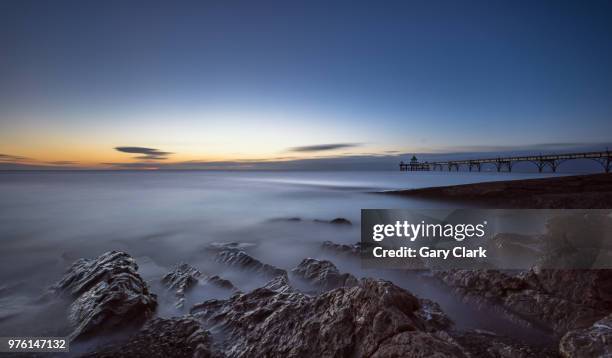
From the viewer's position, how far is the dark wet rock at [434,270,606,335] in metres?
3.60

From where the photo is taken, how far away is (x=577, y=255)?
4.33 meters

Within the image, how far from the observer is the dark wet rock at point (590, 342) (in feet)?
8.28

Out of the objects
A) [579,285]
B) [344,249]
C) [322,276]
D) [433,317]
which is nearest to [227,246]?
[344,249]

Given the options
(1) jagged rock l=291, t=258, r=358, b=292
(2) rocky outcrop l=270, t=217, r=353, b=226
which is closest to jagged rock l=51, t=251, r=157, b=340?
(1) jagged rock l=291, t=258, r=358, b=292

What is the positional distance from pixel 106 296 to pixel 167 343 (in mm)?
1586

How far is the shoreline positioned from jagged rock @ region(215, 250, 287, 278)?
8747 mm


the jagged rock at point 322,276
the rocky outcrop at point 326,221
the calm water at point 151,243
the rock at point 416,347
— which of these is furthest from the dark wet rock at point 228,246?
the rock at point 416,347

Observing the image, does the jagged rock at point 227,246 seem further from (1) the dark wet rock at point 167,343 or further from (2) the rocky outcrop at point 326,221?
(1) the dark wet rock at point 167,343

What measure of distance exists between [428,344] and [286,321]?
1532 mm

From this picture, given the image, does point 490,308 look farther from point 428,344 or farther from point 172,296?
point 172,296

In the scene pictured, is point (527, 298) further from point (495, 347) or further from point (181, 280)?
point (181, 280)

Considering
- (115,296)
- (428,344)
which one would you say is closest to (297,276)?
(115,296)

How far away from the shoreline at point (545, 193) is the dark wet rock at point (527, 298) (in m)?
5.62

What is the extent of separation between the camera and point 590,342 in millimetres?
2609
